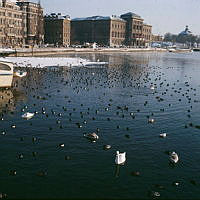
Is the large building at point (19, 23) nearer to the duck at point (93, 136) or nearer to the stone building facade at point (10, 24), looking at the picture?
the stone building facade at point (10, 24)

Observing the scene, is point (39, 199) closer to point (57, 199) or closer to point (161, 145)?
point (57, 199)

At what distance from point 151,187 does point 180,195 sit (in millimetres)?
1511

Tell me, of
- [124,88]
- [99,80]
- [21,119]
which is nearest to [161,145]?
[21,119]

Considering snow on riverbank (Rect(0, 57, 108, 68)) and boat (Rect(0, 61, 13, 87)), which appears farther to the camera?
snow on riverbank (Rect(0, 57, 108, 68))

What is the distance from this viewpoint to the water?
51.4 feet

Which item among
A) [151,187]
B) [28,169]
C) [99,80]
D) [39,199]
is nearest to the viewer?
[39,199]

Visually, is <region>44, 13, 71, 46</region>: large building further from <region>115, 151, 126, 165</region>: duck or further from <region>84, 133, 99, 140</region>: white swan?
<region>115, 151, 126, 165</region>: duck

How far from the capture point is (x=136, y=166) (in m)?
18.2

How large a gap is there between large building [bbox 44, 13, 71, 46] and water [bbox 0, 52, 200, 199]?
14349 centimetres

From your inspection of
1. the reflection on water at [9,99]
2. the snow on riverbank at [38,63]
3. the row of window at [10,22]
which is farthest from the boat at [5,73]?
the row of window at [10,22]

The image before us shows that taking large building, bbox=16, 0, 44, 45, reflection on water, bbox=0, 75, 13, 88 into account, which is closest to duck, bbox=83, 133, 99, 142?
reflection on water, bbox=0, 75, 13, 88

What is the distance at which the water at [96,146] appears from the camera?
51.4ft

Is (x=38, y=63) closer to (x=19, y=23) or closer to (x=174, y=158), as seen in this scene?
(x=174, y=158)

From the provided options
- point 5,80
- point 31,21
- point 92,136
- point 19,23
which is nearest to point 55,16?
point 31,21
